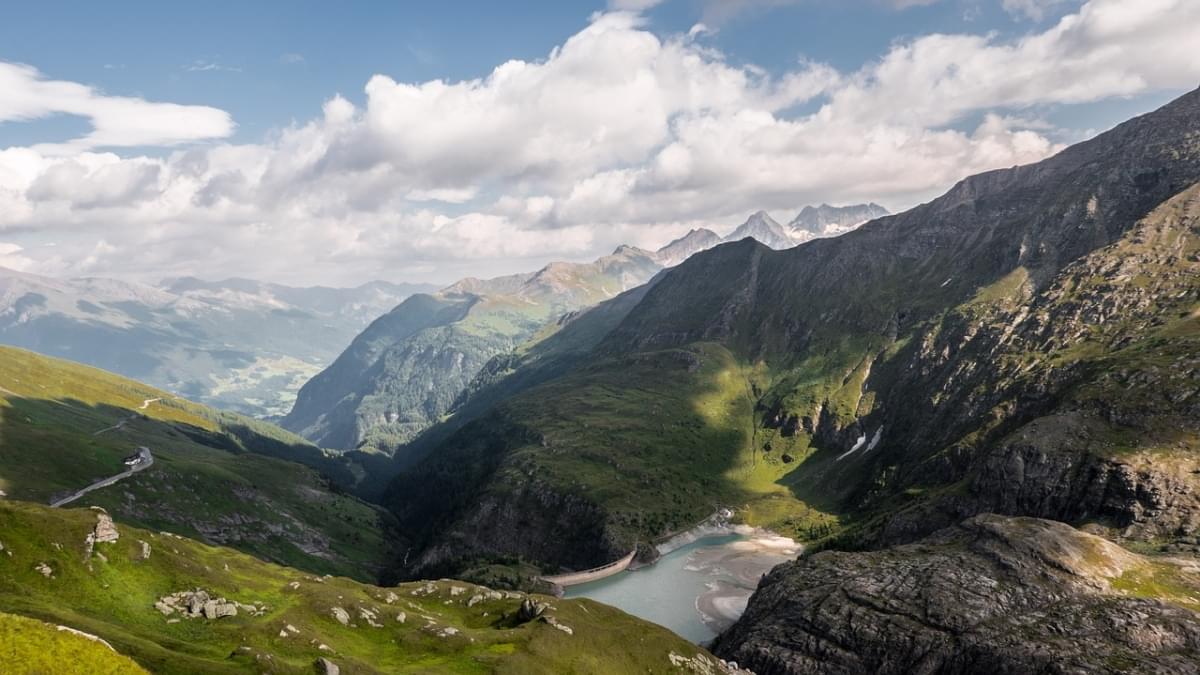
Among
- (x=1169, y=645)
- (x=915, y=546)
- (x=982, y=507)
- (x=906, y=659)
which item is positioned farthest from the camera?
(x=982, y=507)

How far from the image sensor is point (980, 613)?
12025 cm

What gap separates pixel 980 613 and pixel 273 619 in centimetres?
12657

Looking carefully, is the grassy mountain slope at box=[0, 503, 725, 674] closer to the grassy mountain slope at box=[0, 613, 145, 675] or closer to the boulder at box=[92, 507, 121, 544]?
the boulder at box=[92, 507, 121, 544]

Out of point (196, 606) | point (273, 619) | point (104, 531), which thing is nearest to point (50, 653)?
point (196, 606)

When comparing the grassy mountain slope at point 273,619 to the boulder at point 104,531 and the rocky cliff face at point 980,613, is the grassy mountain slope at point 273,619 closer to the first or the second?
the boulder at point 104,531

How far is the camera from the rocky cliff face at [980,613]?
10500 centimetres

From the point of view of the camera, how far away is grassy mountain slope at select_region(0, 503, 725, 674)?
7698 centimetres

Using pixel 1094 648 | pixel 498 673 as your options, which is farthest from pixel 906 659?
pixel 498 673

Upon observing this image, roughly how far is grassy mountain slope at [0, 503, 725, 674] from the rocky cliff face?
25.8 m

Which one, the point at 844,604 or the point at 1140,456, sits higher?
the point at 1140,456

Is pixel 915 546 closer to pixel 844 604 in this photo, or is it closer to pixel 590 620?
pixel 844 604

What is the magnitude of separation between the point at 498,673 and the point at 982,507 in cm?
17196

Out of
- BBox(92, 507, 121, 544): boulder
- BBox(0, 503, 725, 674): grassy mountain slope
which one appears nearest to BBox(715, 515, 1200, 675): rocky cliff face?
BBox(0, 503, 725, 674): grassy mountain slope

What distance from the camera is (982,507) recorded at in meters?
198
